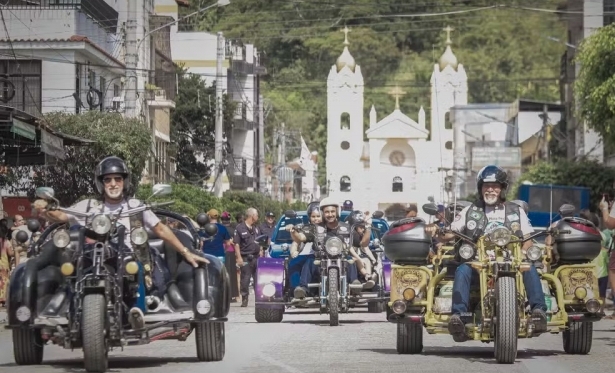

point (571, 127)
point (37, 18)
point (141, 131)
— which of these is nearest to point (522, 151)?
point (571, 127)

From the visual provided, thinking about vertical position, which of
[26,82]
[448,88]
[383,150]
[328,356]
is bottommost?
[328,356]

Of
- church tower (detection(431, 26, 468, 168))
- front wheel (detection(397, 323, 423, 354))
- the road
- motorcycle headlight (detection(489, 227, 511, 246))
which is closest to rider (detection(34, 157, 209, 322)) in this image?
the road

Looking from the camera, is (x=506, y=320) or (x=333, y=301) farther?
(x=333, y=301)

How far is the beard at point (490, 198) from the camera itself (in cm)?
1546

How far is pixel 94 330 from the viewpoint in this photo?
12844 millimetres

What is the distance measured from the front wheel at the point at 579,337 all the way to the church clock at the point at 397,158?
170 m

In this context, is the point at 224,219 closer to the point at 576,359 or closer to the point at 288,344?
the point at 288,344

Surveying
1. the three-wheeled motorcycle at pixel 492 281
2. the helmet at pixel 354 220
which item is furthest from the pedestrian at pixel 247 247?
the three-wheeled motorcycle at pixel 492 281

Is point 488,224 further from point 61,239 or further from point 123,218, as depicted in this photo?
point 61,239

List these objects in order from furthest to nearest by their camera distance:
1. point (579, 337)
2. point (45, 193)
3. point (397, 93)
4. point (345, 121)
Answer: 1. point (345, 121)
2. point (397, 93)
3. point (579, 337)
4. point (45, 193)

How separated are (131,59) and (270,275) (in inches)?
495

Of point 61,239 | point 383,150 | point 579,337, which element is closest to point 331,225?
point 579,337

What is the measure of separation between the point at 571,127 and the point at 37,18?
47688 mm

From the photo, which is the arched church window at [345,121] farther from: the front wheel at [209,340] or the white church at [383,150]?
the front wheel at [209,340]
